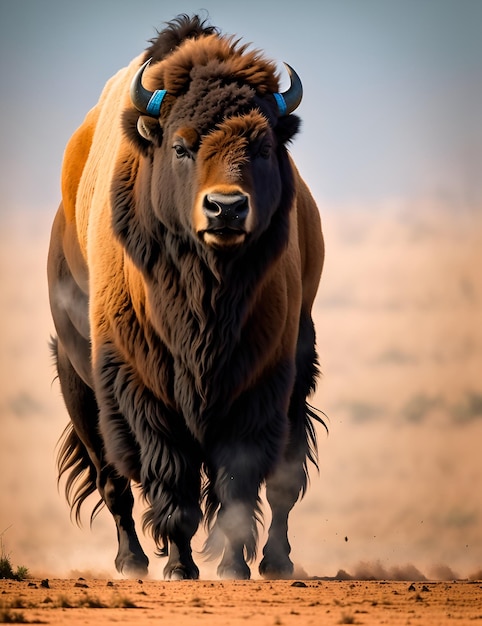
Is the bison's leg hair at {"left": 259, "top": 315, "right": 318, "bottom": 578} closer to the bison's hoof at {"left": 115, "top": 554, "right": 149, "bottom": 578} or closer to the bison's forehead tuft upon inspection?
the bison's hoof at {"left": 115, "top": 554, "right": 149, "bottom": 578}

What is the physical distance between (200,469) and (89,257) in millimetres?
1686

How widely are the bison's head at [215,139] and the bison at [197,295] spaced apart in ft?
0.03

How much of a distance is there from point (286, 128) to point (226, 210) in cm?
117

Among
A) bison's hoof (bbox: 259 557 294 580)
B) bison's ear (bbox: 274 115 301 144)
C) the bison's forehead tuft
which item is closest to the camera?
the bison's forehead tuft

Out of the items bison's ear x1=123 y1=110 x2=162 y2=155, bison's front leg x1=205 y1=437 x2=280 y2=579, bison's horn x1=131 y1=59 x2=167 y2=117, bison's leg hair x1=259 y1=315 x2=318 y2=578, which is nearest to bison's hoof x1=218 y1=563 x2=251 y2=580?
bison's front leg x1=205 y1=437 x2=280 y2=579

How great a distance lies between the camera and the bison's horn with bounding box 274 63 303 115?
10.6 meters

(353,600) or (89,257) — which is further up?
(89,257)

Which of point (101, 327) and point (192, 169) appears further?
point (101, 327)

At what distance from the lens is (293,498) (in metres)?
12.0

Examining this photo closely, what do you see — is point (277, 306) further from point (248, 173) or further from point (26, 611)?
point (26, 611)

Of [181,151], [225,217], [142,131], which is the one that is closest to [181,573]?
[225,217]

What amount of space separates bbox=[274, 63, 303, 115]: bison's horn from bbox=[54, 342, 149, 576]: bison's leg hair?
2.77m

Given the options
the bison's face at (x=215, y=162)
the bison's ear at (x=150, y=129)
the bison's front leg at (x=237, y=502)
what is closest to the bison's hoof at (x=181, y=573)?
the bison's front leg at (x=237, y=502)

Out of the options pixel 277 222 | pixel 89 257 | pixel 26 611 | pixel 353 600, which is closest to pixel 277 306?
pixel 277 222
